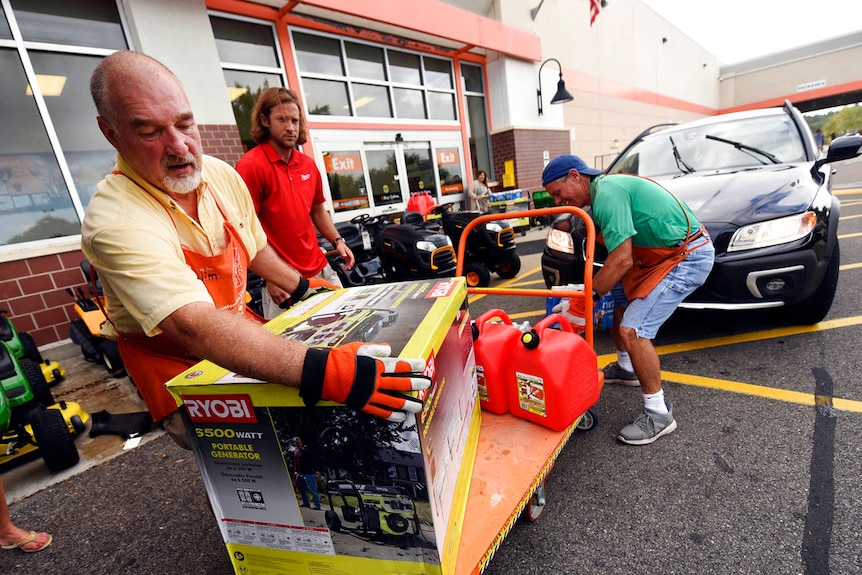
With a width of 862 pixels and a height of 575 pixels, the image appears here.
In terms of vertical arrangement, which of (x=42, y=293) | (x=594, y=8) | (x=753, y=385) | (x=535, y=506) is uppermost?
(x=594, y=8)

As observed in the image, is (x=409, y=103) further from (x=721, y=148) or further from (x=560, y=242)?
(x=560, y=242)

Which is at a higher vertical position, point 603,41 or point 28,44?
point 603,41

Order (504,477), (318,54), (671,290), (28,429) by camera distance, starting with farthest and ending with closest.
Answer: (318,54)
(28,429)
(671,290)
(504,477)

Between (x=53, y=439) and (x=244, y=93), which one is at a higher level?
(x=244, y=93)

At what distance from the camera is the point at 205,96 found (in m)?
5.81

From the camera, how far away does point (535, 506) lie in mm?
1811

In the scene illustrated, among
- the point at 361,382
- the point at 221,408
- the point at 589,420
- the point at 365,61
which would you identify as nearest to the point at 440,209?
the point at 365,61

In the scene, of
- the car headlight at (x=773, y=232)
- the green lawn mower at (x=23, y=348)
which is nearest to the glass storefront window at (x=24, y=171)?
the green lawn mower at (x=23, y=348)

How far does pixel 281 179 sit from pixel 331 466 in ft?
8.08

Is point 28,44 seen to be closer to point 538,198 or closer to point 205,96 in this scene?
point 205,96

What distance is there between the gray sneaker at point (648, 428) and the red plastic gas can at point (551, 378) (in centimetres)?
51

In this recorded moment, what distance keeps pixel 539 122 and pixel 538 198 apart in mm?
2984

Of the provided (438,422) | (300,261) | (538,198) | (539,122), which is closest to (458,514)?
(438,422)

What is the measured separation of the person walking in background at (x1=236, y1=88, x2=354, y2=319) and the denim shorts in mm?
2176
